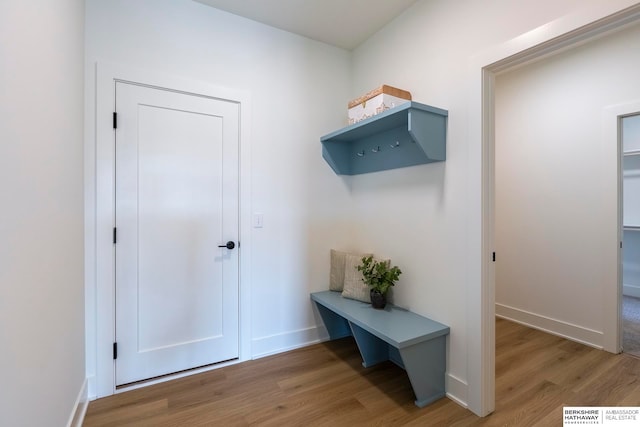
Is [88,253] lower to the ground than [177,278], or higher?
higher

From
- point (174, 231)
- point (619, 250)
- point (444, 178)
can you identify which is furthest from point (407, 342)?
point (619, 250)

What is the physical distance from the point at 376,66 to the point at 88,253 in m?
2.59

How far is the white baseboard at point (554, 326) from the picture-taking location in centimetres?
258

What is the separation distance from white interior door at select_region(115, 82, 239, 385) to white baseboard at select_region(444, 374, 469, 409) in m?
1.56

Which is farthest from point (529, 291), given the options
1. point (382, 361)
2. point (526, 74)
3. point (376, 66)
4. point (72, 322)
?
point (72, 322)

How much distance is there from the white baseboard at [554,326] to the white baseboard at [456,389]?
168 cm

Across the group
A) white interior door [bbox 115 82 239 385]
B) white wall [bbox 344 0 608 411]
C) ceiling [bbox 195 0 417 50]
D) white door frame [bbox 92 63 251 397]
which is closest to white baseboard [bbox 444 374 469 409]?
white wall [bbox 344 0 608 411]

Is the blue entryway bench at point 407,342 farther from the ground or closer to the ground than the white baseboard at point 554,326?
farther from the ground

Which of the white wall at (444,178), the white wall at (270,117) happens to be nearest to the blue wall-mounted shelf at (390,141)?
the white wall at (444,178)

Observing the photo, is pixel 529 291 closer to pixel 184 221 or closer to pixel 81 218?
pixel 184 221

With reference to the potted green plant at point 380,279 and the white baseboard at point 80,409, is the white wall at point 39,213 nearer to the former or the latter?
the white baseboard at point 80,409

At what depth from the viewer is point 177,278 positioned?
2.12 meters

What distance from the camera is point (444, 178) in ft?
6.40

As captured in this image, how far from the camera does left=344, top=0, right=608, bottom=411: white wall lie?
1721 mm
